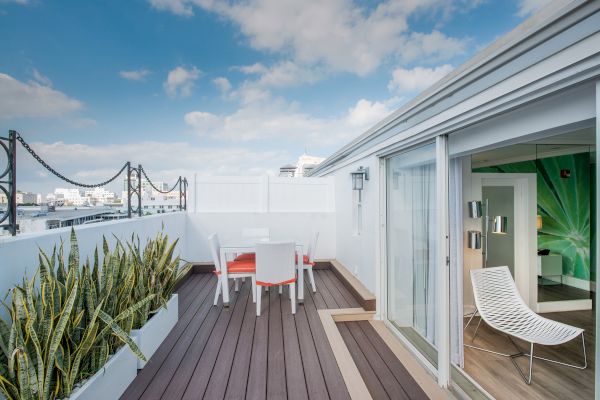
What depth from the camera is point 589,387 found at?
224 centimetres

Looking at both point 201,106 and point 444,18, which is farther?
point 201,106

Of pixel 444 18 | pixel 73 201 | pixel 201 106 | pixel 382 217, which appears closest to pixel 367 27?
pixel 444 18

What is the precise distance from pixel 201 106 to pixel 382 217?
8344 millimetres

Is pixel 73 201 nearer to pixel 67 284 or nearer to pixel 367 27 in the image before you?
pixel 67 284

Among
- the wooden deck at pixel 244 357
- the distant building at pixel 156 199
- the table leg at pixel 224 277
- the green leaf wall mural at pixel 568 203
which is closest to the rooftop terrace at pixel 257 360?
the wooden deck at pixel 244 357

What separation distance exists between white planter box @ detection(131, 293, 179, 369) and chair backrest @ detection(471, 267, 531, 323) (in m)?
3.14

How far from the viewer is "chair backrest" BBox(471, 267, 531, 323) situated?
2.84 m

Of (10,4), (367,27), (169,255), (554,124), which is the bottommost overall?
(169,255)

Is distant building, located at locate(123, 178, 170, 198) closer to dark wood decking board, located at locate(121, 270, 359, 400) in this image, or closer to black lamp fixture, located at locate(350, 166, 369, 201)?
dark wood decking board, located at locate(121, 270, 359, 400)

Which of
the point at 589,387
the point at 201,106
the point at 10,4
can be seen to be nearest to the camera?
the point at 589,387

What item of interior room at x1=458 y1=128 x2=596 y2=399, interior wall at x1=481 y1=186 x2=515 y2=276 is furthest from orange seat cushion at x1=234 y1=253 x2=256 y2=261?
interior wall at x1=481 y1=186 x2=515 y2=276

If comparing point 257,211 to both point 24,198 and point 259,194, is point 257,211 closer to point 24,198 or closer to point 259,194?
point 259,194

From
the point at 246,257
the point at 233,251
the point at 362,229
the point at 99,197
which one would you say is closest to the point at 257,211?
the point at 246,257

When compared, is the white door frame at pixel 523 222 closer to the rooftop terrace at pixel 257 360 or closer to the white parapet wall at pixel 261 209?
the rooftop terrace at pixel 257 360
